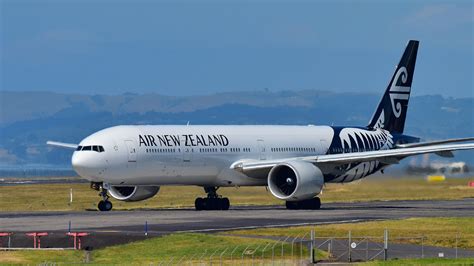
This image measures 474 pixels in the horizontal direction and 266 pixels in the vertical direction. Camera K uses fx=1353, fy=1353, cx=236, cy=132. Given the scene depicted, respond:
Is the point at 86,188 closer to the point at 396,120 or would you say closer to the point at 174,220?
the point at 396,120

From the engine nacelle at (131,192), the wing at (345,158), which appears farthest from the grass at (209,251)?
the engine nacelle at (131,192)

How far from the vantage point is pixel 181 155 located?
2805 inches

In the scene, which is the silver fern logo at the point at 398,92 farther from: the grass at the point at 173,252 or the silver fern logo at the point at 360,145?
the grass at the point at 173,252

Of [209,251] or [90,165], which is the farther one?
[90,165]

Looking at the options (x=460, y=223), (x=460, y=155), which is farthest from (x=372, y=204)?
(x=460, y=155)

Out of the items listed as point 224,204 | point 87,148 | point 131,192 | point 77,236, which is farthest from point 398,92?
point 77,236

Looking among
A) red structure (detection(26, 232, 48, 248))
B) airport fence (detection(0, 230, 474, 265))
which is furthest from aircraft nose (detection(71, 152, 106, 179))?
red structure (detection(26, 232, 48, 248))

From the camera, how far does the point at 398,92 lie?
8612 cm

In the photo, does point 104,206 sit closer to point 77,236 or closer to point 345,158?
point 345,158

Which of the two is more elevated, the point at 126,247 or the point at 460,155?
the point at 460,155

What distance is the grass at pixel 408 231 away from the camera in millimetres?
52281

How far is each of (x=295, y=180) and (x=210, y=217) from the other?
963 centimetres

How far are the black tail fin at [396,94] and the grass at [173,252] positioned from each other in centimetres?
3598

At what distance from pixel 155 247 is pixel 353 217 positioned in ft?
57.8
